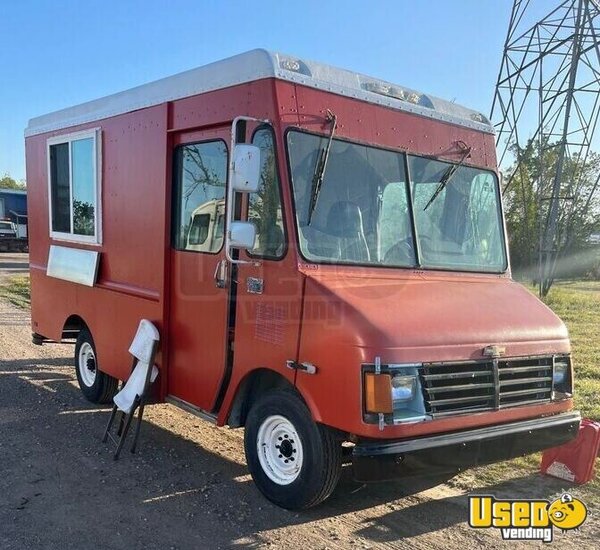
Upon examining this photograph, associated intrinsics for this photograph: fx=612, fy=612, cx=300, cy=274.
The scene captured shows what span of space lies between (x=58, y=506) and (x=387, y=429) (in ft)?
7.57

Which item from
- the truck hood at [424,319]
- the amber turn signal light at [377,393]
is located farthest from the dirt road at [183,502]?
the truck hood at [424,319]

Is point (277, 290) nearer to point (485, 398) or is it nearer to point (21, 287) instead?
point (485, 398)

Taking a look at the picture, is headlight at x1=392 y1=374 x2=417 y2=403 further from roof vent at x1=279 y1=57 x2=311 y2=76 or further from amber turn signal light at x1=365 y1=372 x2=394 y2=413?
roof vent at x1=279 y1=57 x2=311 y2=76

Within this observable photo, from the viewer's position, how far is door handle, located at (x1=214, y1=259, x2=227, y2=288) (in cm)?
443

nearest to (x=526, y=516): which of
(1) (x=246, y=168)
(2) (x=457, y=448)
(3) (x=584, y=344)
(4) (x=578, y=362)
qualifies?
(2) (x=457, y=448)

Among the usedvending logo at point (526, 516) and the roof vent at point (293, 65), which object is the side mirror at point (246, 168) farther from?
the usedvending logo at point (526, 516)

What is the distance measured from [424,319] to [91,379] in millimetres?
4272

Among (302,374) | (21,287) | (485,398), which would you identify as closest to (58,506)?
(302,374)

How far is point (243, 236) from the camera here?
3904 mm

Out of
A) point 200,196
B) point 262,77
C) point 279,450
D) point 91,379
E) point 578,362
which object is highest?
point 262,77

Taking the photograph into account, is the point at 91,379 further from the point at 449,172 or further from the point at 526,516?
the point at 526,516

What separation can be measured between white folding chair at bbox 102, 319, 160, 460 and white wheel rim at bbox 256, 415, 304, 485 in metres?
1.25

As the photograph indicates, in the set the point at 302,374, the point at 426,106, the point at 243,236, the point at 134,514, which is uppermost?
the point at 426,106

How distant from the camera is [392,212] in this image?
14.4ft
